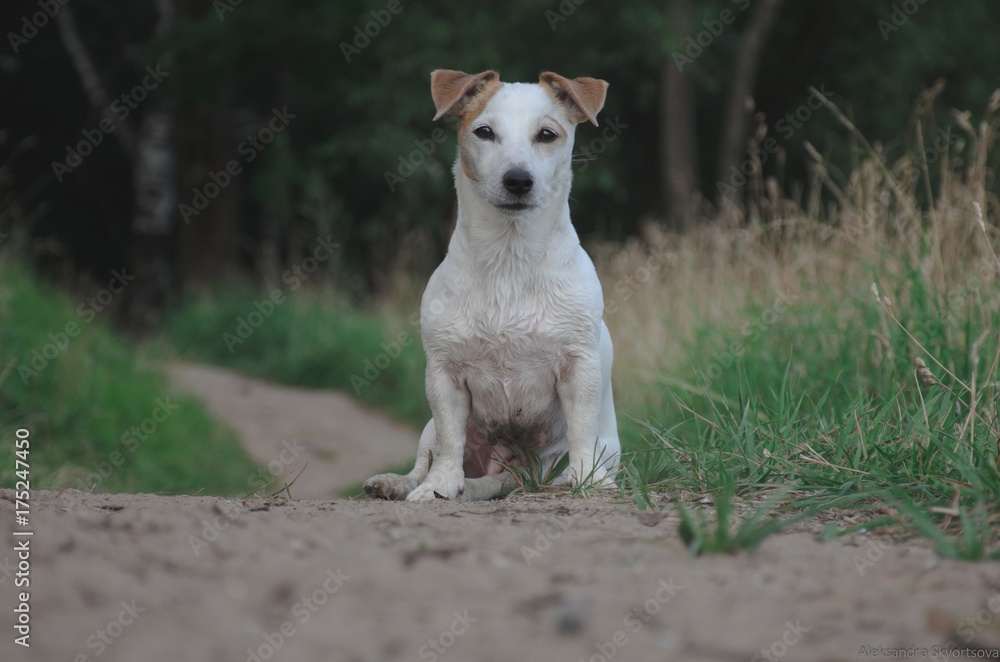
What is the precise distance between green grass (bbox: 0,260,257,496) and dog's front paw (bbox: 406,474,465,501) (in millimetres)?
2084

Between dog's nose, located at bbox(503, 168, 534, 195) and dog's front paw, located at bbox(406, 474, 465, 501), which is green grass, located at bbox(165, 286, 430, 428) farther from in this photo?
dog's nose, located at bbox(503, 168, 534, 195)

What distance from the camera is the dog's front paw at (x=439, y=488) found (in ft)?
10.6

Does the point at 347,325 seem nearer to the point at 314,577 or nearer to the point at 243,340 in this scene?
the point at 243,340

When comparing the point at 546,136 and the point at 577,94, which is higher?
the point at 577,94

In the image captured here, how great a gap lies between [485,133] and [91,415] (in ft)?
11.6

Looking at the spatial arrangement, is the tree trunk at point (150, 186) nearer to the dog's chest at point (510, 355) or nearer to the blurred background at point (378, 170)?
the blurred background at point (378, 170)

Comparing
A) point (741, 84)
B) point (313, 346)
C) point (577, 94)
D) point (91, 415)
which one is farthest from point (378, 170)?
point (577, 94)

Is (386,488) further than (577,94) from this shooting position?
No

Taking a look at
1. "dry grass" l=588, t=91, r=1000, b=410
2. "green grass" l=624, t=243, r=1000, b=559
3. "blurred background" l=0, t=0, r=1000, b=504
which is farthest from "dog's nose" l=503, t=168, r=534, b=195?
"dry grass" l=588, t=91, r=1000, b=410

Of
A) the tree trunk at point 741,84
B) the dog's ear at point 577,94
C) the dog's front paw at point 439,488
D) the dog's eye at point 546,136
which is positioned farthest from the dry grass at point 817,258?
the tree trunk at point 741,84

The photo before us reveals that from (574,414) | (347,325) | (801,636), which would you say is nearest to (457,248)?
(574,414)

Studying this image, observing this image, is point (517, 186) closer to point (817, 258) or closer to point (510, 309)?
point (510, 309)

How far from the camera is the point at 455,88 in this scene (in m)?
3.58

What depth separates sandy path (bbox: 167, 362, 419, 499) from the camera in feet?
20.9
